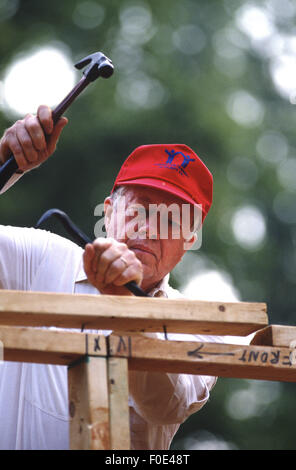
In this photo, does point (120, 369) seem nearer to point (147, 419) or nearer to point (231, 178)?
point (147, 419)

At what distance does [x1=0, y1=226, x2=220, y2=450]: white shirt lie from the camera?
231 centimetres

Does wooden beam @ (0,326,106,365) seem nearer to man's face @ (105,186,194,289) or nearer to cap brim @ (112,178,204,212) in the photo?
man's face @ (105,186,194,289)

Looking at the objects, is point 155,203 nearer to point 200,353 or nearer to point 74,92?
point 74,92

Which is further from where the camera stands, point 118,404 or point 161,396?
point 161,396

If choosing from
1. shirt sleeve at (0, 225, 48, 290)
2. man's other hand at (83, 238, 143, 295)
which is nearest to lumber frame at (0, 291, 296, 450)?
man's other hand at (83, 238, 143, 295)

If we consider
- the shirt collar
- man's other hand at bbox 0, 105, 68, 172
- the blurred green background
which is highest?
the blurred green background

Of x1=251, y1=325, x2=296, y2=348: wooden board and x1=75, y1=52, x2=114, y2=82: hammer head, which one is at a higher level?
x1=75, y1=52, x2=114, y2=82: hammer head

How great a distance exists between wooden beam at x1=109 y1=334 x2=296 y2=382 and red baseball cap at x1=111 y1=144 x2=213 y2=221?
0.95 m

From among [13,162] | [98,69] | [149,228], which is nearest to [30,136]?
[13,162]

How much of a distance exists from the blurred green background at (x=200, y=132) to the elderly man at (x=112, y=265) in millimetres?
3839

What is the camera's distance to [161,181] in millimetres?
2807

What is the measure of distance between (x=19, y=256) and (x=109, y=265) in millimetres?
753

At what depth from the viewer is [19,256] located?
8.69 feet

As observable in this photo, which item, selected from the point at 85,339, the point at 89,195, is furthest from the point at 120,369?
the point at 89,195
